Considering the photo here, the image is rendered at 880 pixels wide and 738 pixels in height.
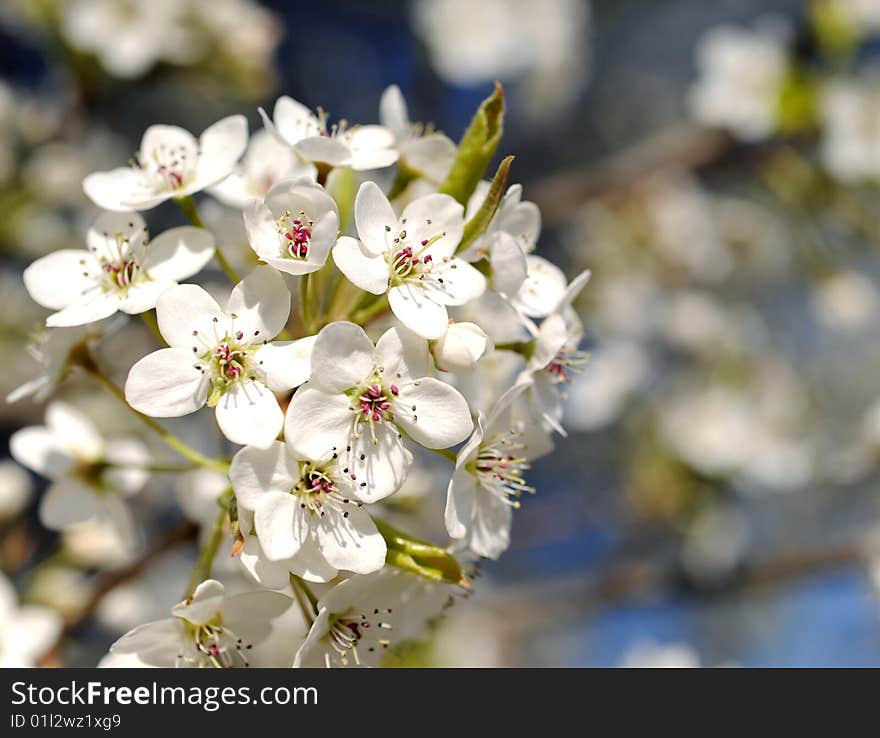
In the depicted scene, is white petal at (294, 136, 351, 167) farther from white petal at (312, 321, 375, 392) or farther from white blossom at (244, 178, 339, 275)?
white petal at (312, 321, 375, 392)

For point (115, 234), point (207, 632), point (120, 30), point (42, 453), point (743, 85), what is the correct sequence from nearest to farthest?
point (207, 632) < point (115, 234) < point (42, 453) < point (120, 30) < point (743, 85)

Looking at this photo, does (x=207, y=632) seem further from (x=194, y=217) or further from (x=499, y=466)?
(x=194, y=217)

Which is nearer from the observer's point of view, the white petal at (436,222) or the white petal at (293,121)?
the white petal at (436,222)

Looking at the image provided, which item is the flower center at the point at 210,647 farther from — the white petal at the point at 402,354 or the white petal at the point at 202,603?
the white petal at the point at 402,354

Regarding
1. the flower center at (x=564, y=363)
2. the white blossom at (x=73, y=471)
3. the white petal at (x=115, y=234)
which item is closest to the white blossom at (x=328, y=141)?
the white petal at (x=115, y=234)

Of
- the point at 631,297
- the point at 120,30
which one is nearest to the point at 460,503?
the point at 120,30

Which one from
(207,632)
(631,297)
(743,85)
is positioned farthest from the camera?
(631,297)
